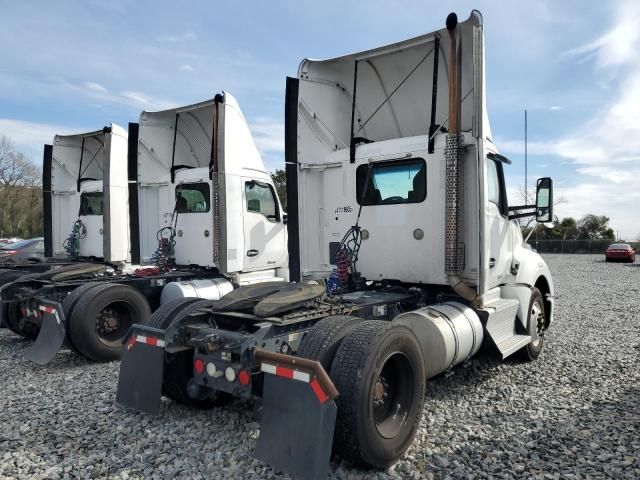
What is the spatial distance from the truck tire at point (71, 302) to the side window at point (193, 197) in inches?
91.9

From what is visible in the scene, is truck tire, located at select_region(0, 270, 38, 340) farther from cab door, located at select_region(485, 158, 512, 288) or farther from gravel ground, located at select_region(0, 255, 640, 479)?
cab door, located at select_region(485, 158, 512, 288)

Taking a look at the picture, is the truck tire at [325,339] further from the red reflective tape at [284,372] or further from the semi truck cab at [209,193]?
the semi truck cab at [209,193]

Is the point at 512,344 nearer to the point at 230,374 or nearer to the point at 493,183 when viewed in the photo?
the point at 493,183

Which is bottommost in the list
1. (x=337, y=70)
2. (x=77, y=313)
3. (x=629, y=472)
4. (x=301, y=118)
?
(x=629, y=472)

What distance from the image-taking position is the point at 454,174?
5324 millimetres

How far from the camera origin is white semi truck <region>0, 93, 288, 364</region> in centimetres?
696

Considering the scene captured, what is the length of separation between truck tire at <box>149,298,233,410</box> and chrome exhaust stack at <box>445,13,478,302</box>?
2.53m

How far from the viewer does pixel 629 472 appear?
3.56 m

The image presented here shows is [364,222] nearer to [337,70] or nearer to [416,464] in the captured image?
[337,70]

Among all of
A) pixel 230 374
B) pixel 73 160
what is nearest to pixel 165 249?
pixel 73 160

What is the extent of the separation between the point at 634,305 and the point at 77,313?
11.1 meters

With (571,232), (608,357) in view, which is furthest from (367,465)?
(571,232)

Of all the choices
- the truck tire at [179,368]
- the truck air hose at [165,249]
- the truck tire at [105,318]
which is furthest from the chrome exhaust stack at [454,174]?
the truck air hose at [165,249]

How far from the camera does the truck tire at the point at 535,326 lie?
6.47 meters
